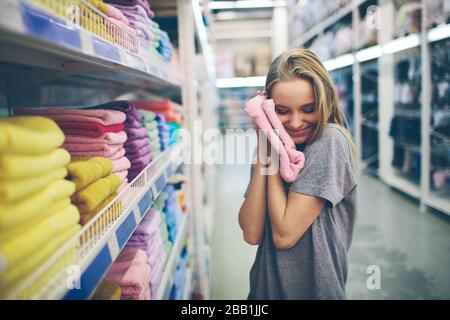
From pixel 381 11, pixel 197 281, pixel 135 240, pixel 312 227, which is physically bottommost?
pixel 197 281

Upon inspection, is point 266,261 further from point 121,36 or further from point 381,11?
point 381,11

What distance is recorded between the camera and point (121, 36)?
99cm

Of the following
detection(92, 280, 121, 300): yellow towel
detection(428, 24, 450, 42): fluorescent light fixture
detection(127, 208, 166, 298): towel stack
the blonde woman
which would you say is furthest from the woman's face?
detection(428, 24, 450, 42): fluorescent light fixture

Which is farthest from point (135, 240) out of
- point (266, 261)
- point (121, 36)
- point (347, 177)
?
point (347, 177)

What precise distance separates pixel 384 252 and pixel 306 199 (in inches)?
74.9

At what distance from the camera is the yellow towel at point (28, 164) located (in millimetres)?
516

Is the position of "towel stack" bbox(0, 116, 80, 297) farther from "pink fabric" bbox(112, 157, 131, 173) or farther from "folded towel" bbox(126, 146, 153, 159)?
"folded towel" bbox(126, 146, 153, 159)

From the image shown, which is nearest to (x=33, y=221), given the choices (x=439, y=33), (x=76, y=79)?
(x=76, y=79)

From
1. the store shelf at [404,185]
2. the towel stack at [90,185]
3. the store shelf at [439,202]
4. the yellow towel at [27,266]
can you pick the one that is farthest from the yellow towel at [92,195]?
the store shelf at [404,185]

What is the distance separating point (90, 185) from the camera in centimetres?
81

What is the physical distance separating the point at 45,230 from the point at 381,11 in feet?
17.4

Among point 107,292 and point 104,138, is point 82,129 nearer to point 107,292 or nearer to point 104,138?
point 104,138

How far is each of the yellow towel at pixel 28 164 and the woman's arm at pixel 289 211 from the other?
43cm

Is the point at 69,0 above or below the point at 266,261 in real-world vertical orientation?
above
